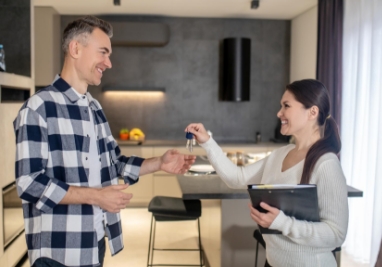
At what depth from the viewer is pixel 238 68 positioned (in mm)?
6219

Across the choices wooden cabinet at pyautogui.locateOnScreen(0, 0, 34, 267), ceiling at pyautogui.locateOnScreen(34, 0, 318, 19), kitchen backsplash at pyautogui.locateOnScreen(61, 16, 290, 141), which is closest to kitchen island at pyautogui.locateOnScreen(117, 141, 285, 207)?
kitchen backsplash at pyautogui.locateOnScreen(61, 16, 290, 141)

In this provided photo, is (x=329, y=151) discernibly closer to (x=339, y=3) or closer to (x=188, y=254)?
(x=188, y=254)

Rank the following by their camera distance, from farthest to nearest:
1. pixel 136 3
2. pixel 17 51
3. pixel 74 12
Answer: pixel 74 12 < pixel 136 3 < pixel 17 51

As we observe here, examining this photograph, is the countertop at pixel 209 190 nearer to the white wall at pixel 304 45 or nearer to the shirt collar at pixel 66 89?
the shirt collar at pixel 66 89

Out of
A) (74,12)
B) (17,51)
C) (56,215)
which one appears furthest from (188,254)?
(74,12)

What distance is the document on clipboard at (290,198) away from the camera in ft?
5.90

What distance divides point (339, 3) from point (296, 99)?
3.02 metres

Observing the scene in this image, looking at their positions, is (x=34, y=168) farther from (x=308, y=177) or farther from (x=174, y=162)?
(x=308, y=177)

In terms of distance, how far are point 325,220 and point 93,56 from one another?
1.15m

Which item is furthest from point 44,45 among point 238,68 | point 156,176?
point 238,68

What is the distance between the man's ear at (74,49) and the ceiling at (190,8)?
12.8ft

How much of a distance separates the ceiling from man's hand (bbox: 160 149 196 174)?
3682mm

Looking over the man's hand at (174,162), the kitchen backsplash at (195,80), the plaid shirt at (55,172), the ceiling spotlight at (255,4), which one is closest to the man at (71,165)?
the plaid shirt at (55,172)

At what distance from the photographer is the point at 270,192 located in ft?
5.94
